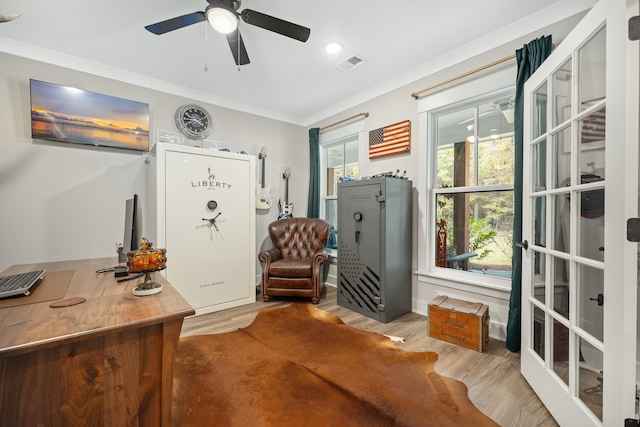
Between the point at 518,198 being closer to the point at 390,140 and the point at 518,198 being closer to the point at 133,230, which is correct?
the point at 390,140

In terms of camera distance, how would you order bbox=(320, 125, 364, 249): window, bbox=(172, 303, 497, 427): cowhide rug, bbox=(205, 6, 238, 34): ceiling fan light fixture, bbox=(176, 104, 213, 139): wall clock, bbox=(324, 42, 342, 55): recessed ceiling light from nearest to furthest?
bbox=(172, 303, 497, 427): cowhide rug
bbox=(205, 6, 238, 34): ceiling fan light fixture
bbox=(324, 42, 342, 55): recessed ceiling light
bbox=(176, 104, 213, 139): wall clock
bbox=(320, 125, 364, 249): window

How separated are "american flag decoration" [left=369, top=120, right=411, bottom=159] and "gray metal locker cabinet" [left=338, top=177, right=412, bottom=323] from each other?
462 millimetres

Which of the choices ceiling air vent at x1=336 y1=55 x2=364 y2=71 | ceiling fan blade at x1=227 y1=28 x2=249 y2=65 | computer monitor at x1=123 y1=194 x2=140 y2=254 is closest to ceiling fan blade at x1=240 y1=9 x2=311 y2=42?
ceiling fan blade at x1=227 y1=28 x2=249 y2=65

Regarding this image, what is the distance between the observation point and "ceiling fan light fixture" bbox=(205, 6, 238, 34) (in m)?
1.72

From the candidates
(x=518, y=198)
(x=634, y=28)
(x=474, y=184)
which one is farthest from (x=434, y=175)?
(x=634, y=28)

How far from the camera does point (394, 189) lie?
2756 mm

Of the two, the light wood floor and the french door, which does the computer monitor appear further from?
the french door

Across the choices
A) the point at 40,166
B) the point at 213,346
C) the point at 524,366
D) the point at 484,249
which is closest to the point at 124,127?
the point at 40,166

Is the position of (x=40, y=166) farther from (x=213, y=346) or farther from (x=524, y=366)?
(x=524, y=366)

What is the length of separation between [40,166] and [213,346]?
2441 mm

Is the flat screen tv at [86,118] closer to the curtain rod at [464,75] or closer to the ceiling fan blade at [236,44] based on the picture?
the ceiling fan blade at [236,44]

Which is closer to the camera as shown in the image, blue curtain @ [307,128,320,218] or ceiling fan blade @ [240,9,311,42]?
ceiling fan blade @ [240,9,311,42]

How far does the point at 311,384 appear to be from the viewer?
1688mm

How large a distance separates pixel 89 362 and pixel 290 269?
7.79 ft
